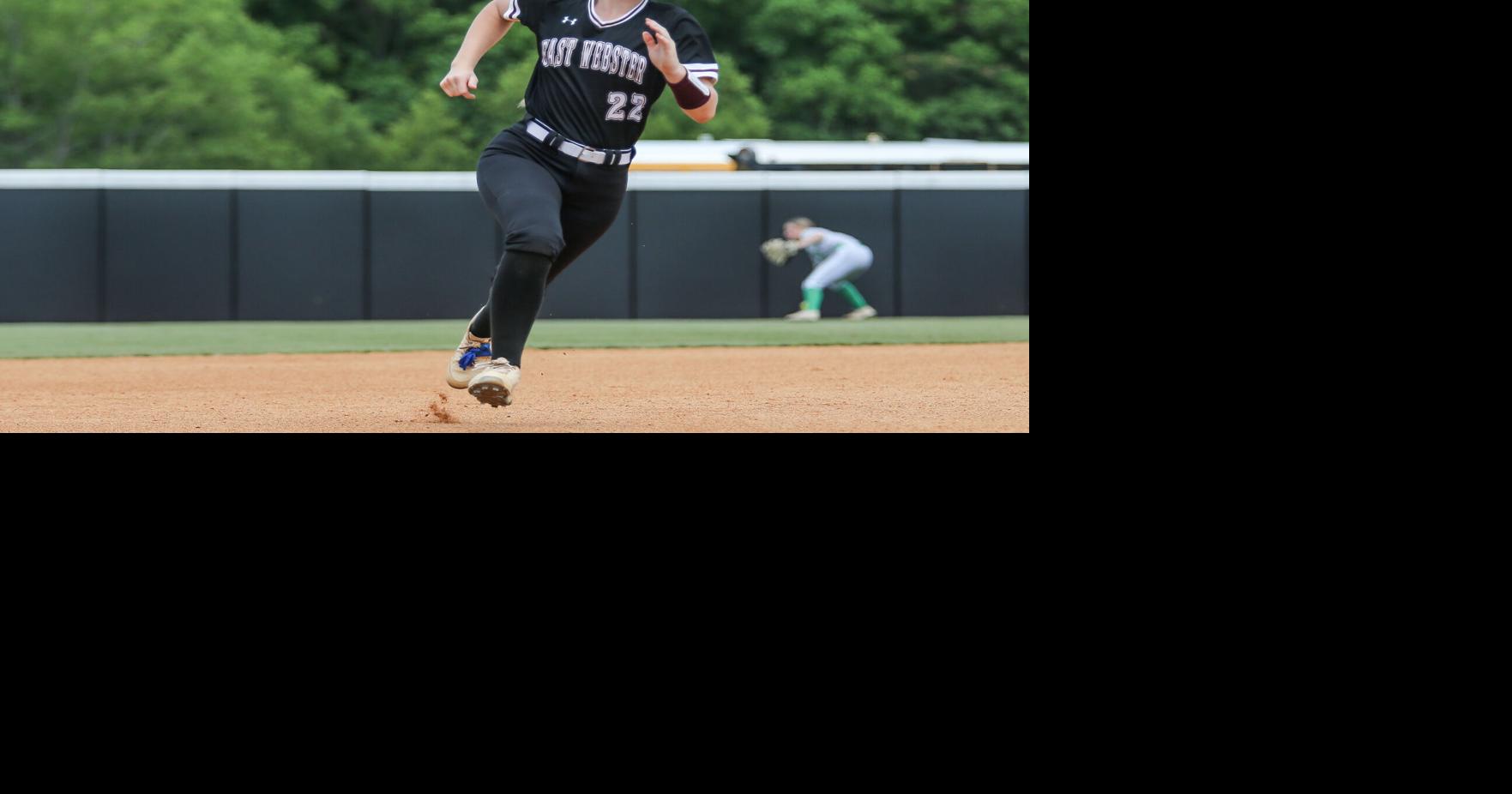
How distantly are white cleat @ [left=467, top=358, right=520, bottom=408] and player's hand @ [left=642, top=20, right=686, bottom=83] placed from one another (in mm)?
1149

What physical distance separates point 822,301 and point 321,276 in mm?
5814

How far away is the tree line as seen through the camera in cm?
3058

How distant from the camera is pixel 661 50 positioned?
17.5 feet

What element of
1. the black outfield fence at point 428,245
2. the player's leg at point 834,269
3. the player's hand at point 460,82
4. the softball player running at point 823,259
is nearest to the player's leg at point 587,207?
the player's hand at point 460,82

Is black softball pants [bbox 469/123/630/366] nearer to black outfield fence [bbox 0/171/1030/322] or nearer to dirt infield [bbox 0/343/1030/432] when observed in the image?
dirt infield [bbox 0/343/1030/432]

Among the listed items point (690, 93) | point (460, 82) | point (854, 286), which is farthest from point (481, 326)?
point (854, 286)

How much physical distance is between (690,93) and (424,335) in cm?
1009

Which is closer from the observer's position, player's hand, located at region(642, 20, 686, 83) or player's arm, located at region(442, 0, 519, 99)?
player's hand, located at region(642, 20, 686, 83)

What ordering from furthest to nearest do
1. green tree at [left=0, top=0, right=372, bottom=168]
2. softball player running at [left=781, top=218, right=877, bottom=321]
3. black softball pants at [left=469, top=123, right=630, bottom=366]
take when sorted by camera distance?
green tree at [left=0, top=0, right=372, bottom=168], softball player running at [left=781, top=218, right=877, bottom=321], black softball pants at [left=469, top=123, right=630, bottom=366]

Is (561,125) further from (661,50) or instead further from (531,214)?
(661,50)

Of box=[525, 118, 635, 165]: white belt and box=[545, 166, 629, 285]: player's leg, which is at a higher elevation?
box=[525, 118, 635, 165]: white belt

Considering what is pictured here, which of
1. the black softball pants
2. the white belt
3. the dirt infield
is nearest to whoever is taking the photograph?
the black softball pants

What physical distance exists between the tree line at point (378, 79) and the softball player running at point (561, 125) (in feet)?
73.6

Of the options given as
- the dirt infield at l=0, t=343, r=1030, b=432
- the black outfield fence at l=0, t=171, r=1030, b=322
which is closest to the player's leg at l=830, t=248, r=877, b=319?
the black outfield fence at l=0, t=171, r=1030, b=322
